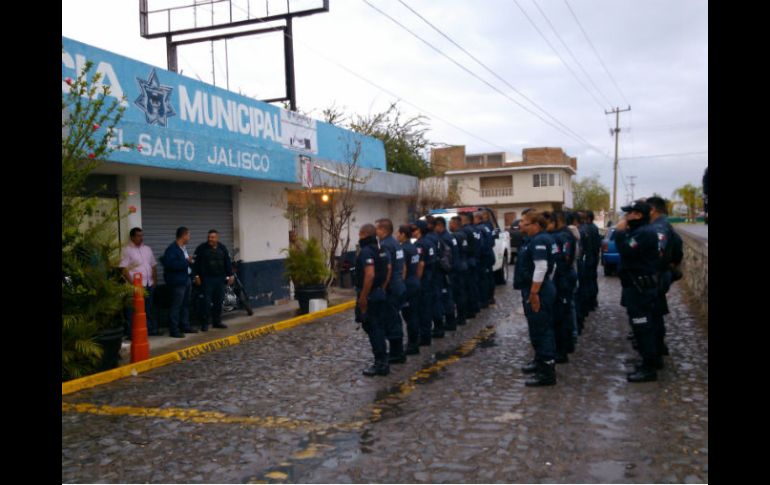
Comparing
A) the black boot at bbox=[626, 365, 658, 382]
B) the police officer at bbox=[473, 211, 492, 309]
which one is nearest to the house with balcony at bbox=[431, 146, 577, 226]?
the police officer at bbox=[473, 211, 492, 309]

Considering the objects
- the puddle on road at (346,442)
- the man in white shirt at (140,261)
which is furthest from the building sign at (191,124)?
the puddle on road at (346,442)

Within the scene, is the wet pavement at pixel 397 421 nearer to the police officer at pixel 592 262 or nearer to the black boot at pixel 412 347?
the black boot at pixel 412 347

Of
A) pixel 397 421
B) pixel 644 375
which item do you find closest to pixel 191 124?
pixel 397 421

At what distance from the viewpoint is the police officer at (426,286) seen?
372 inches

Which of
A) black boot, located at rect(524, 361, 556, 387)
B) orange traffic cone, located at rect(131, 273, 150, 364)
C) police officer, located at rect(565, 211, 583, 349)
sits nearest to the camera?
black boot, located at rect(524, 361, 556, 387)

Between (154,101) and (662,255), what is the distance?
8.33 metres

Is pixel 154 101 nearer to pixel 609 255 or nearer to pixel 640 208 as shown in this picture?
pixel 640 208

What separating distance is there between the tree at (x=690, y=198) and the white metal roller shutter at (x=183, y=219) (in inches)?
4215

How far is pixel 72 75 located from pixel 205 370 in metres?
4.70

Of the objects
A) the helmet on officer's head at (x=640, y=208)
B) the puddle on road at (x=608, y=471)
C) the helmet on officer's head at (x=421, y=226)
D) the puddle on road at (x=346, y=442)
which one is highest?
the helmet on officer's head at (x=640, y=208)

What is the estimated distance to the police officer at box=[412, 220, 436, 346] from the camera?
31.0ft

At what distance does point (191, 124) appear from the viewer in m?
12.0

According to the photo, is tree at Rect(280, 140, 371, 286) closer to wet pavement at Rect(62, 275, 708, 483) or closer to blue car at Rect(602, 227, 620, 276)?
wet pavement at Rect(62, 275, 708, 483)
